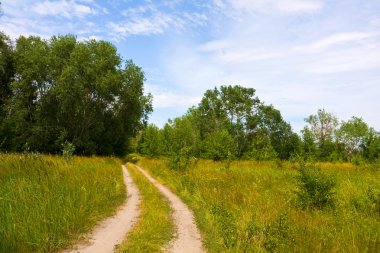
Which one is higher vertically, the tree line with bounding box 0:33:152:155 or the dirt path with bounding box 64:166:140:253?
the tree line with bounding box 0:33:152:155

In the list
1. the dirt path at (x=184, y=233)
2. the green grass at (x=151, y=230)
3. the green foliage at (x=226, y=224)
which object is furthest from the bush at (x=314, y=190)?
the green grass at (x=151, y=230)

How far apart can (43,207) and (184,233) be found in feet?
11.7

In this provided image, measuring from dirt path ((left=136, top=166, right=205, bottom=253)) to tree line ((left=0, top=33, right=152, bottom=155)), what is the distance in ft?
107

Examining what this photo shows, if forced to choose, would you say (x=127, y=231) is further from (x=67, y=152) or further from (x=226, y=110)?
(x=226, y=110)

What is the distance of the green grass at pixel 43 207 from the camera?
6.50 metres

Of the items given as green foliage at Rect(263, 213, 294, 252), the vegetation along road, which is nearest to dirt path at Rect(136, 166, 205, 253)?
the vegetation along road

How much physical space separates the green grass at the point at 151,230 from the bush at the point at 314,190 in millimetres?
4555

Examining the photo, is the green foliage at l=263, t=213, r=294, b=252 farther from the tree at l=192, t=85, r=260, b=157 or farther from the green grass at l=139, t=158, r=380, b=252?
the tree at l=192, t=85, r=260, b=157

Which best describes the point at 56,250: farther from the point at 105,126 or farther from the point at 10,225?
the point at 105,126

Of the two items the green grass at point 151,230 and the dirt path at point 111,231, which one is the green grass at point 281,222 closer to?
the green grass at point 151,230

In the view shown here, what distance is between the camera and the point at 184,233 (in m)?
8.25

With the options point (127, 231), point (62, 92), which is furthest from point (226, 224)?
point (62, 92)

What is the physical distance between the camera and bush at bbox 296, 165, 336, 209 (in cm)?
1038

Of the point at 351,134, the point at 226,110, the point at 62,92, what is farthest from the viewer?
the point at 351,134
